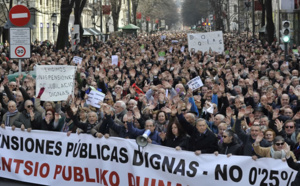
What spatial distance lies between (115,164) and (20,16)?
6.55 meters

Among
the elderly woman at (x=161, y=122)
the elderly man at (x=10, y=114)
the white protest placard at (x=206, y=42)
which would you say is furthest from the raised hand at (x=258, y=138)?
the white protest placard at (x=206, y=42)

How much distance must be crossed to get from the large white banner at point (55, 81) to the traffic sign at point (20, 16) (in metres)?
2.61

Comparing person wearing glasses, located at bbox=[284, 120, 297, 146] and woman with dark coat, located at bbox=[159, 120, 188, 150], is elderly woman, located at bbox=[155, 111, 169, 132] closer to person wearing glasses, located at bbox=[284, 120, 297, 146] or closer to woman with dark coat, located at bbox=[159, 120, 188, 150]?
woman with dark coat, located at bbox=[159, 120, 188, 150]

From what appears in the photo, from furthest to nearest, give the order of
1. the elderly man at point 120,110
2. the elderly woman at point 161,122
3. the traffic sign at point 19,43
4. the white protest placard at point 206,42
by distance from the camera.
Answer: the white protest placard at point 206,42
the traffic sign at point 19,43
the elderly man at point 120,110
the elderly woman at point 161,122

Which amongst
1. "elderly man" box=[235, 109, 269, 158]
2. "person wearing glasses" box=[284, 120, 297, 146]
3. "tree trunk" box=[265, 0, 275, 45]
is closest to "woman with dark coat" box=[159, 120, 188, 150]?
"elderly man" box=[235, 109, 269, 158]

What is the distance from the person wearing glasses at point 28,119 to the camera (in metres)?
10.2

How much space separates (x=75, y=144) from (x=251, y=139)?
2.51 meters

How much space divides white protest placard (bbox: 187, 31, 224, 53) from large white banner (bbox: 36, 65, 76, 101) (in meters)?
13.8

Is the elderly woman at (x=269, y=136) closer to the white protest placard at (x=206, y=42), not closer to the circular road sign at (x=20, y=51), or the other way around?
the circular road sign at (x=20, y=51)

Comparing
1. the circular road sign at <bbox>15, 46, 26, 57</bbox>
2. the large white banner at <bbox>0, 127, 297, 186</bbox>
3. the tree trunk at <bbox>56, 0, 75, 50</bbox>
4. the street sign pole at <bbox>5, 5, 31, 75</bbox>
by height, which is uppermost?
the tree trunk at <bbox>56, 0, 75, 50</bbox>

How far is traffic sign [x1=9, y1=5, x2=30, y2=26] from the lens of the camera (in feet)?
47.6

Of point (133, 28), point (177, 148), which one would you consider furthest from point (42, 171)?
point (133, 28)

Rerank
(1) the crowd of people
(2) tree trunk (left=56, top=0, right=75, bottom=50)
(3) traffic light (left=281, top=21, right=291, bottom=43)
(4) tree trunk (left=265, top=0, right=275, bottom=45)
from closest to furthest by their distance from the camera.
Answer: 1. (1) the crowd of people
2. (3) traffic light (left=281, top=21, right=291, bottom=43)
3. (2) tree trunk (left=56, top=0, right=75, bottom=50)
4. (4) tree trunk (left=265, top=0, right=275, bottom=45)

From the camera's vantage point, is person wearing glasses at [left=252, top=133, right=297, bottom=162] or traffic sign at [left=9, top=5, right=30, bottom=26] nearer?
person wearing glasses at [left=252, top=133, right=297, bottom=162]
